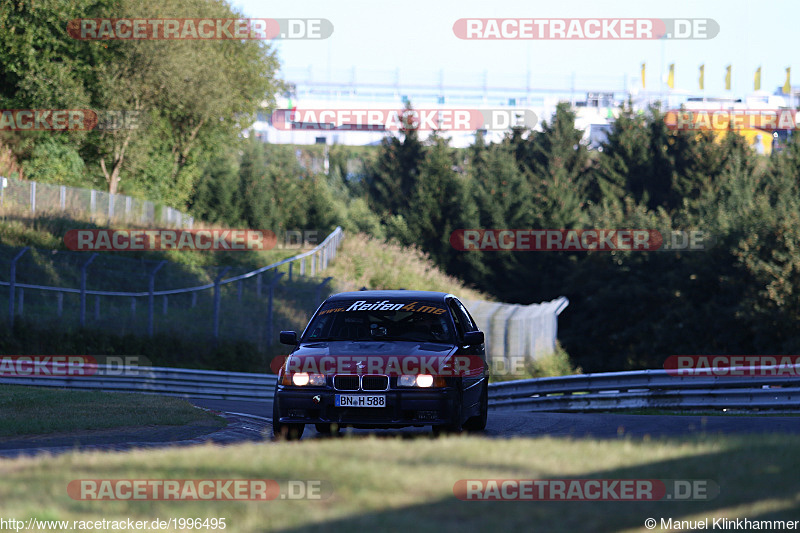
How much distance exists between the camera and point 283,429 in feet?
34.8

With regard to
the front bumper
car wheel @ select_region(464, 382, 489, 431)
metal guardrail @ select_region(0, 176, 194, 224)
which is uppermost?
metal guardrail @ select_region(0, 176, 194, 224)

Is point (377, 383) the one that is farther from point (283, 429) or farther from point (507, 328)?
point (507, 328)

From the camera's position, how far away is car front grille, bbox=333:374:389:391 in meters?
10.2

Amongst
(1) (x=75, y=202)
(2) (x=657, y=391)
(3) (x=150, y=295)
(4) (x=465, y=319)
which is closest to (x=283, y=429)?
(4) (x=465, y=319)

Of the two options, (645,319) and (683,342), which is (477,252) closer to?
(645,319)

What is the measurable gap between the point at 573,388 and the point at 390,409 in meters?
10.5

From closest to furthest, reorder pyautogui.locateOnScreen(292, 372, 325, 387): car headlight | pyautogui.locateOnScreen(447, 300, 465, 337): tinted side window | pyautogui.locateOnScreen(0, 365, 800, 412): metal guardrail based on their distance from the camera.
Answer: pyautogui.locateOnScreen(292, 372, 325, 387): car headlight
pyautogui.locateOnScreen(447, 300, 465, 337): tinted side window
pyautogui.locateOnScreen(0, 365, 800, 412): metal guardrail

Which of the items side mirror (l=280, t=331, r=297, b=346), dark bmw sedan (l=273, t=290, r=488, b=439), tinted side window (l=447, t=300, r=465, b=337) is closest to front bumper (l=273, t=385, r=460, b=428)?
dark bmw sedan (l=273, t=290, r=488, b=439)

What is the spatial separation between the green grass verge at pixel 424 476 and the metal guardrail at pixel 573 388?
9488 mm

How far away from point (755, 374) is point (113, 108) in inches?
1314

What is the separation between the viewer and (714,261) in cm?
Result: 4925

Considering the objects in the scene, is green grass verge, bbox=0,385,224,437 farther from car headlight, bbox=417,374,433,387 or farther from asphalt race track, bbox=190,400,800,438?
car headlight, bbox=417,374,433,387

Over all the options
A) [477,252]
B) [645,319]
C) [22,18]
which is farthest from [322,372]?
[477,252]

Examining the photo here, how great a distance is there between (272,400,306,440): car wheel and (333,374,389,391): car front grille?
0.73 metres
